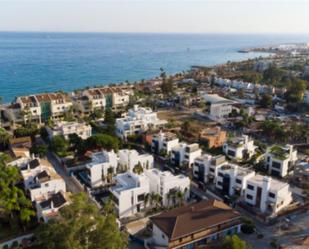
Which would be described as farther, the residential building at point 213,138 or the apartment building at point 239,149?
the residential building at point 213,138

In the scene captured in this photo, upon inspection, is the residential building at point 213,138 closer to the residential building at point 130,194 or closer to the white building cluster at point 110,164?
the white building cluster at point 110,164

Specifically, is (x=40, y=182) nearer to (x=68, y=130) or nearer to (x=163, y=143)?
(x=68, y=130)

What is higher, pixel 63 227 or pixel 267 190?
pixel 63 227

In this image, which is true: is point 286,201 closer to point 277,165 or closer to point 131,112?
point 277,165

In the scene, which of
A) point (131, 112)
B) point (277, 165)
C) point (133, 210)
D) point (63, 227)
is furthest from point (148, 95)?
point (63, 227)

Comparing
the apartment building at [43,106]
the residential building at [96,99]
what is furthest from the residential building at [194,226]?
the residential building at [96,99]

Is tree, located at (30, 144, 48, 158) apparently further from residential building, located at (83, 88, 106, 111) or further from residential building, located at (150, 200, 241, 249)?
residential building, located at (83, 88, 106, 111)
